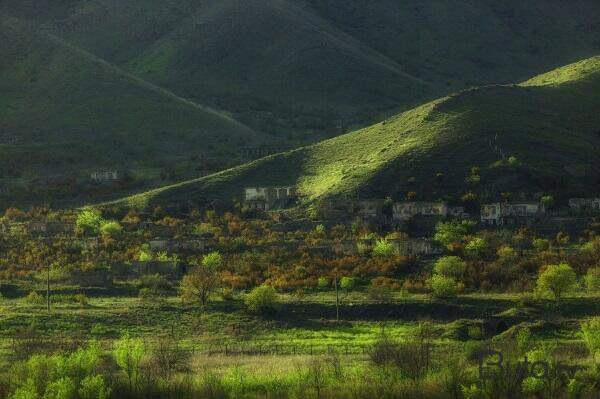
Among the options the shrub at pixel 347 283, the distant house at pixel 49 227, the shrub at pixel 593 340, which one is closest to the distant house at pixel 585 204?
the shrub at pixel 347 283

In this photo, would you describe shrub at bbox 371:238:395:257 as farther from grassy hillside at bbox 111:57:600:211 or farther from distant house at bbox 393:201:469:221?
grassy hillside at bbox 111:57:600:211

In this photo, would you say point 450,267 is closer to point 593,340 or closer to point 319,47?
point 593,340

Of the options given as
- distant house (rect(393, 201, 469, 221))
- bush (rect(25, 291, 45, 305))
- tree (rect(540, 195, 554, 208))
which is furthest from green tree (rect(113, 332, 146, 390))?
tree (rect(540, 195, 554, 208))

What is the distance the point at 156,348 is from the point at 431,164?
4025 centimetres

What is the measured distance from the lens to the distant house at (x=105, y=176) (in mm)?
87000

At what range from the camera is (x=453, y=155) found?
246 feet

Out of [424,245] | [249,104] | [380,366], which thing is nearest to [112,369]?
[380,366]

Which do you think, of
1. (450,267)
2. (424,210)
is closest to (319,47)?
(424,210)

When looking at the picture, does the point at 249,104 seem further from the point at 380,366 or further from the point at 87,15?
the point at 380,366

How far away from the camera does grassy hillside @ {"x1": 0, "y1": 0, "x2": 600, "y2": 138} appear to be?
134 meters

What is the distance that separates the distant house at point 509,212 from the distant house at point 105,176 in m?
35.8

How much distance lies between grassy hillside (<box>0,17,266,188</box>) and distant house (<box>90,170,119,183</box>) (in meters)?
5.92

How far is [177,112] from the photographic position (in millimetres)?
115375

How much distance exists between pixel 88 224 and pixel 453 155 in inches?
1086
